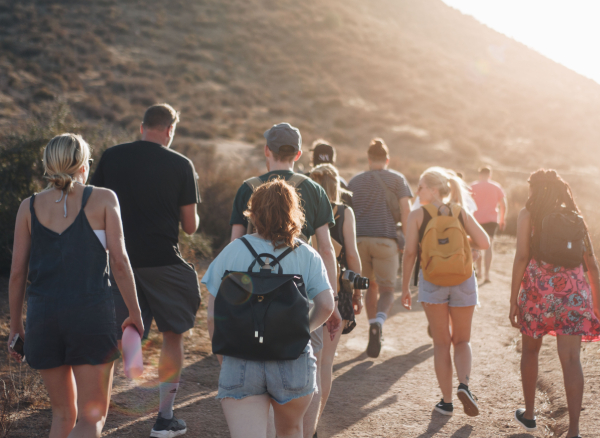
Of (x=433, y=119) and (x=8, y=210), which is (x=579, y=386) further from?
(x=433, y=119)

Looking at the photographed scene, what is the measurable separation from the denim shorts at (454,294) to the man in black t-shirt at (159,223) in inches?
71.9

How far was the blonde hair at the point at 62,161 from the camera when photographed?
2.56 meters

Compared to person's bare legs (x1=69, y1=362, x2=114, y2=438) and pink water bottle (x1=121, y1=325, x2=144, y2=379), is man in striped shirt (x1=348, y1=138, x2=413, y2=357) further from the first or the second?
person's bare legs (x1=69, y1=362, x2=114, y2=438)

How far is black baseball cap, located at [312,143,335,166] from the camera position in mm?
5484

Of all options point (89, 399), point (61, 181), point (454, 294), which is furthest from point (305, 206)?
point (454, 294)

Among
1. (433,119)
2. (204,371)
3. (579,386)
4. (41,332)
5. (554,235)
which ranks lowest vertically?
(204,371)

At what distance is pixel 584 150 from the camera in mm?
41469

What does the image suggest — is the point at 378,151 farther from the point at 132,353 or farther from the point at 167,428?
the point at 132,353

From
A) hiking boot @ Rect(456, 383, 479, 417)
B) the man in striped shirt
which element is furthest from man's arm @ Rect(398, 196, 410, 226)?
hiking boot @ Rect(456, 383, 479, 417)

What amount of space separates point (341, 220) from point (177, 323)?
4.40 feet

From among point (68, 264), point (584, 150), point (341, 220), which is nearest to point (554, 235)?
point (341, 220)

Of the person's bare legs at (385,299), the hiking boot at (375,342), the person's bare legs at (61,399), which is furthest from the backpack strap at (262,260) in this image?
the person's bare legs at (385,299)

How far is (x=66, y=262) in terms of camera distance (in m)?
2.53

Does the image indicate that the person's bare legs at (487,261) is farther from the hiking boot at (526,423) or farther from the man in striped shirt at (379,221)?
the hiking boot at (526,423)
